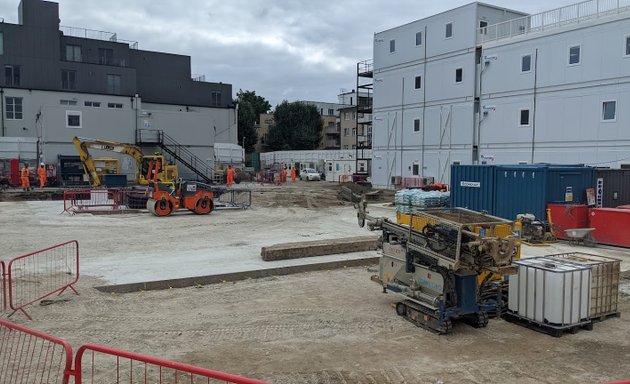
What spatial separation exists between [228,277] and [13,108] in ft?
158

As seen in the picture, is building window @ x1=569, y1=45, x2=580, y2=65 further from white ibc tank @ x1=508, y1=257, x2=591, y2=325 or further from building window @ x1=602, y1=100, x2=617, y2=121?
white ibc tank @ x1=508, y1=257, x2=591, y2=325

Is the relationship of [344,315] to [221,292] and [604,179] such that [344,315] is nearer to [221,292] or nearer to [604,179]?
[221,292]

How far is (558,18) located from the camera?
103 ft

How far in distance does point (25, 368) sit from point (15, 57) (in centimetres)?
5490

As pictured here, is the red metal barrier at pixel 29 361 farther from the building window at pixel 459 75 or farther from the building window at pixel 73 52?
the building window at pixel 73 52

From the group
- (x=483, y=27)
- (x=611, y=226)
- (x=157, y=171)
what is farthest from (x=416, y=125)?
(x=611, y=226)

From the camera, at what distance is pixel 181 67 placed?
6488 cm

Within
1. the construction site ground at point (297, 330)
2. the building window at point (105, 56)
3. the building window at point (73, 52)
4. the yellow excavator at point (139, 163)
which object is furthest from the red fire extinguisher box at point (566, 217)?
the building window at point (73, 52)

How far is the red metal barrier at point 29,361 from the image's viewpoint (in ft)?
20.0

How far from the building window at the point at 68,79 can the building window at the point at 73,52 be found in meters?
2.42

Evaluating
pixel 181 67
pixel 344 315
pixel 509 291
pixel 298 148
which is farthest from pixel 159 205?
pixel 298 148

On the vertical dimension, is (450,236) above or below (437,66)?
below

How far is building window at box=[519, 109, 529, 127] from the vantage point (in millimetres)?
33094

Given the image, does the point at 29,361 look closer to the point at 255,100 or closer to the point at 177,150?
the point at 177,150
